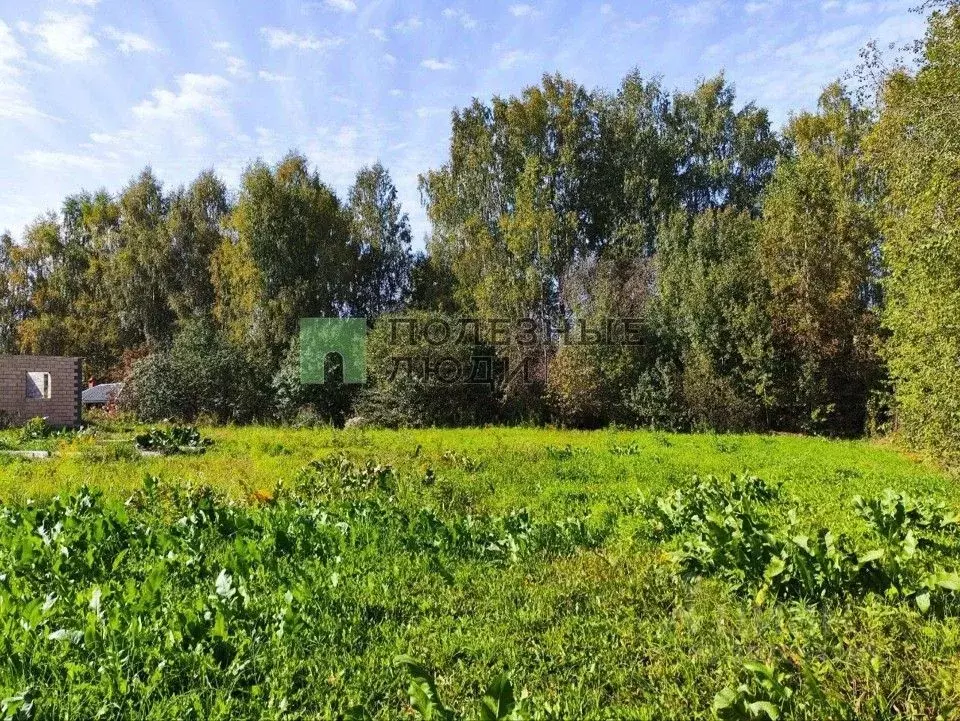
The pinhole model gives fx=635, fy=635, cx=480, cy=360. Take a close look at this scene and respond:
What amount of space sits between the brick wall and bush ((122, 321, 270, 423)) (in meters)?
2.21

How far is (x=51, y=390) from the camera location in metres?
18.8

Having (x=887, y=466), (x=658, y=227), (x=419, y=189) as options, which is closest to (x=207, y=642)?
(x=887, y=466)

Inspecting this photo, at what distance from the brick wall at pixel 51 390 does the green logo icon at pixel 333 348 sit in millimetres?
6660

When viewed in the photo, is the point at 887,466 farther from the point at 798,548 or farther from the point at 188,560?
the point at 188,560

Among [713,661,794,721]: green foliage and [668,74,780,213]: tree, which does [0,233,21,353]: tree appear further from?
[713,661,794,721]: green foliage

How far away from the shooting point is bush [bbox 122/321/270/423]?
20938mm

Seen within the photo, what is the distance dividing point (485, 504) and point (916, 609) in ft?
13.7

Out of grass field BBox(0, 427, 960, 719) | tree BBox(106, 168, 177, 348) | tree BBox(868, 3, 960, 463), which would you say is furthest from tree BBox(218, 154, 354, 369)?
tree BBox(868, 3, 960, 463)

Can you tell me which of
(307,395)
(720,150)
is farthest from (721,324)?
(307,395)

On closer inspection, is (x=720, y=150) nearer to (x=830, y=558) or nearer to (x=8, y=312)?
(x=830, y=558)

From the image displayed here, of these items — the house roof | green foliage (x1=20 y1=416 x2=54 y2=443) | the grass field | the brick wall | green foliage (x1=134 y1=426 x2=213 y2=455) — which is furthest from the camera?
the house roof

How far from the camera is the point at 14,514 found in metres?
5.55

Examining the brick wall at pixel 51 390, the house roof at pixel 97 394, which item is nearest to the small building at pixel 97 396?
the house roof at pixel 97 394

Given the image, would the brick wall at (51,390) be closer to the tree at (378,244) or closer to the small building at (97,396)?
the small building at (97,396)
